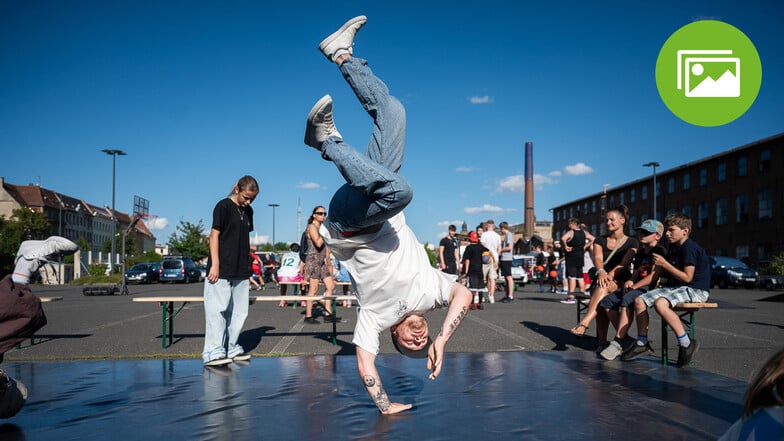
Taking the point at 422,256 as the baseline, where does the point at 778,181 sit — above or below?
above

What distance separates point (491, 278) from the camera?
13656mm

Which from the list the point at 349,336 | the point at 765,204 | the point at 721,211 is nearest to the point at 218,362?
the point at 349,336

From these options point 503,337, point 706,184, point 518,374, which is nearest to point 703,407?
point 518,374

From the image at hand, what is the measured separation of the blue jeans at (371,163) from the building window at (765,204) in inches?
1559

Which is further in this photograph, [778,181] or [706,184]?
[706,184]

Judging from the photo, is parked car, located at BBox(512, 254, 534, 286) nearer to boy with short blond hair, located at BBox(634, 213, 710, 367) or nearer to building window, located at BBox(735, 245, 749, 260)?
building window, located at BBox(735, 245, 749, 260)

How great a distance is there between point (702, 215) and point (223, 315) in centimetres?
4559

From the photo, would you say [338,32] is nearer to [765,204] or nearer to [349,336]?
[349,336]

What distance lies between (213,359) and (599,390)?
11.8ft

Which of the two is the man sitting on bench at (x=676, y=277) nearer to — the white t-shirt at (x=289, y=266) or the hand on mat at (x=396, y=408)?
the hand on mat at (x=396, y=408)

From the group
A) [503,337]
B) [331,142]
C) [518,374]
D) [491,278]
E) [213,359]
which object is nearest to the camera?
[331,142]

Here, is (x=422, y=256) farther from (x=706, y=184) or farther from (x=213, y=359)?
(x=706, y=184)

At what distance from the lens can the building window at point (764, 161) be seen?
3550 centimetres

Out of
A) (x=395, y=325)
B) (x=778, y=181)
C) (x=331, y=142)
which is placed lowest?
(x=395, y=325)
